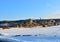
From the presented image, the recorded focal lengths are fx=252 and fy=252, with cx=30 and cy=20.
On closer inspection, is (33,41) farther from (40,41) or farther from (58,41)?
(58,41)

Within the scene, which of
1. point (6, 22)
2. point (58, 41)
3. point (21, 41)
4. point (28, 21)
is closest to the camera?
point (58, 41)

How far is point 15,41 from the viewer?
14.7 meters

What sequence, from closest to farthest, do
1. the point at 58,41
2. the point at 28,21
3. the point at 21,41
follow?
1. the point at 58,41
2. the point at 21,41
3. the point at 28,21

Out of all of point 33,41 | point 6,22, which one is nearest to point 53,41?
point 33,41

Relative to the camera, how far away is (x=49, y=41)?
1395 centimetres

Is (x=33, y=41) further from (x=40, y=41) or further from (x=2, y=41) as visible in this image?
(x=2, y=41)

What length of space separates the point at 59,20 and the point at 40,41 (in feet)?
119

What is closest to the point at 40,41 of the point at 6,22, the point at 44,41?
the point at 44,41

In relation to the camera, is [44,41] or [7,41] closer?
[44,41]

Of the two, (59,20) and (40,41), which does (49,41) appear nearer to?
(40,41)

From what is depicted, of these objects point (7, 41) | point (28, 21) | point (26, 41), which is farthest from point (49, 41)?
point (28, 21)

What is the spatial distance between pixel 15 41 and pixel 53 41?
2285mm

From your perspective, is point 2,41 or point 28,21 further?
point 28,21

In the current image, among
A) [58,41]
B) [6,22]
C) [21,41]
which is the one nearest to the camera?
[58,41]
